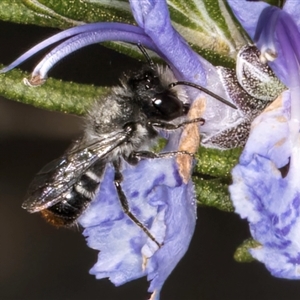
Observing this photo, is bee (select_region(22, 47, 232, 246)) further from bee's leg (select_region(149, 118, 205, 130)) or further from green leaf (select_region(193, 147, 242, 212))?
green leaf (select_region(193, 147, 242, 212))

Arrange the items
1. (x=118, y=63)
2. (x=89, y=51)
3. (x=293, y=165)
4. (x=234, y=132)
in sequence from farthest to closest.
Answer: (x=89, y=51) < (x=118, y=63) < (x=234, y=132) < (x=293, y=165)

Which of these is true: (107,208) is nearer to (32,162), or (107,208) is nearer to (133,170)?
(133,170)

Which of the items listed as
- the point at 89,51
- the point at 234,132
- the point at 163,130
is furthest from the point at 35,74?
the point at 89,51

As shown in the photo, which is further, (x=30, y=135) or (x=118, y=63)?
(x=30, y=135)

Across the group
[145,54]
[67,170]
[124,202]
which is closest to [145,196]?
[124,202]

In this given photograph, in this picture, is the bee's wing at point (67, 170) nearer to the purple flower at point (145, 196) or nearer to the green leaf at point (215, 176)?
the purple flower at point (145, 196)

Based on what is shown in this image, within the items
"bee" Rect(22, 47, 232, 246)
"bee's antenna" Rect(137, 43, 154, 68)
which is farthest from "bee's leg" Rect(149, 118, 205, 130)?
"bee's antenna" Rect(137, 43, 154, 68)

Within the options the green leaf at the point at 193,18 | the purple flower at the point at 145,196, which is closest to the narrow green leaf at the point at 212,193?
the purple flower at the point at 145,196
